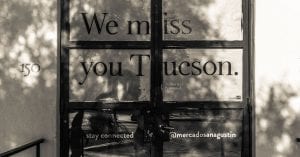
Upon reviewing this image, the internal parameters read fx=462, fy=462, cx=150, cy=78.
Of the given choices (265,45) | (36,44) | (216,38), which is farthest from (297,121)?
Result: (36,44)

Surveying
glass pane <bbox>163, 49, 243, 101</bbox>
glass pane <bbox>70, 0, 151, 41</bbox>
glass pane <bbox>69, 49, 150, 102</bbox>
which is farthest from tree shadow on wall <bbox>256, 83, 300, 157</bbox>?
glass pane <bbox>70, 0, 151, 41</bbox>

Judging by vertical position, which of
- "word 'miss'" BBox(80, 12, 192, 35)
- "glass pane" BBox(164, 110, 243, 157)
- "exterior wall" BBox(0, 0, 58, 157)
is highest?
"word 'miss'" BBox(80, 12, 192, 35)

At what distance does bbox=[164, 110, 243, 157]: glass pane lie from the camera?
19.8 feet

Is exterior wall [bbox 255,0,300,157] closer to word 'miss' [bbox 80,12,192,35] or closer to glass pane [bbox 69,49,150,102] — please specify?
word 'miss' [bbox 80,12,192,35]

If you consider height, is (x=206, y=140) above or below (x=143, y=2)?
below

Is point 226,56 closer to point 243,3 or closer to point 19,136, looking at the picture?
point 243,3

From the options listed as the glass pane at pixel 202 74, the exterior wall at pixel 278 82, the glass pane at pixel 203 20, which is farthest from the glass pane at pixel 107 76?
the exterior wall at pixel 278 82

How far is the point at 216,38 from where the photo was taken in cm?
609

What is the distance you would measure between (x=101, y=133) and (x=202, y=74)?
1534 millimetres

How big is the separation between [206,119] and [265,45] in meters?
1.23

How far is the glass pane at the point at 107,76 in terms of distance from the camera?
239 inches

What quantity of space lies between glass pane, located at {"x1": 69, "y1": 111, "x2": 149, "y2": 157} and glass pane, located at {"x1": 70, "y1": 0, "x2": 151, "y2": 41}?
40.0 inches

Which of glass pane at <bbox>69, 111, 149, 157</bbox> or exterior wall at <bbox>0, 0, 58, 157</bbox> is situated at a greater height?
exterior wall at <bbox>0, 0, 58, 157</bbox>

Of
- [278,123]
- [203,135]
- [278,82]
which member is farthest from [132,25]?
[278,123]
